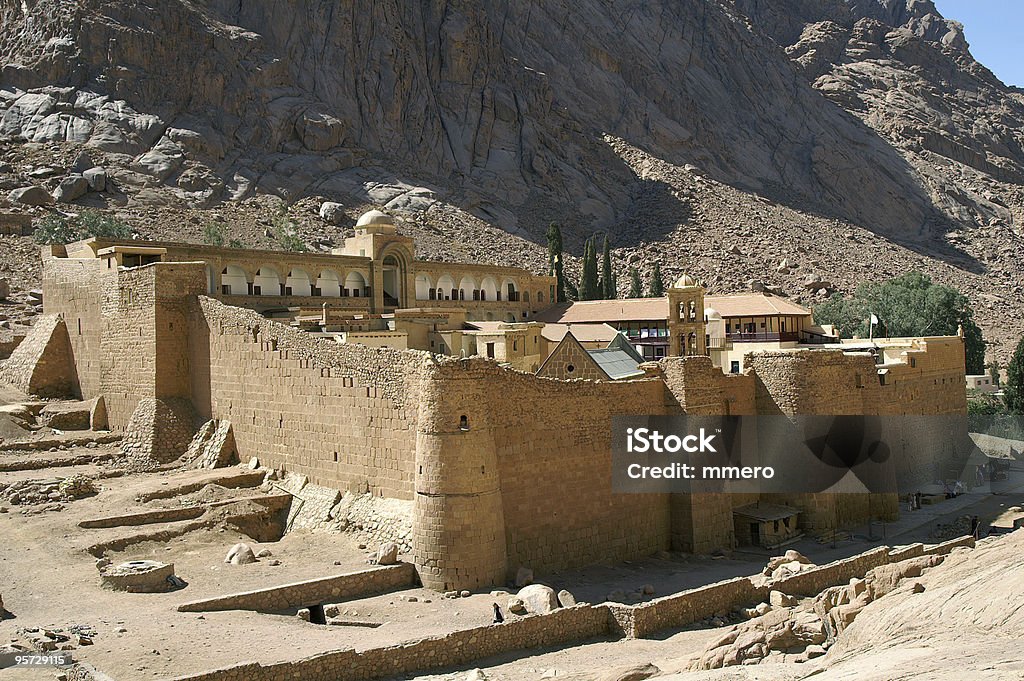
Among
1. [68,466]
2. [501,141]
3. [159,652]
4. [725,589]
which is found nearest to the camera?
[159,652]

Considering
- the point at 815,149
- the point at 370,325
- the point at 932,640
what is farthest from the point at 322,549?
the point at 815,149

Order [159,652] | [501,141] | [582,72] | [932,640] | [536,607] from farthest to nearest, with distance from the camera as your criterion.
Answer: [582,72] < [501,141] < [536,607] < [159,652] < [932,640]

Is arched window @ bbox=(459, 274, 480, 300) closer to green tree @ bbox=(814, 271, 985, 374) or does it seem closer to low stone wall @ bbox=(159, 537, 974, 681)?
green tree @ bbox=(814, 271, 985, 374)

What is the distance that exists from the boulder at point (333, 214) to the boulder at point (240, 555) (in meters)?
51.7

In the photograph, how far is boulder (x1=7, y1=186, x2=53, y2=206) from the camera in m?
58.1

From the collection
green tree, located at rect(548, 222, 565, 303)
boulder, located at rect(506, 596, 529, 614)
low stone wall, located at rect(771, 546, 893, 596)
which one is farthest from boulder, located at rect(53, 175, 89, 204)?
low stone wall, located at rect(771, 546, 893, 596)

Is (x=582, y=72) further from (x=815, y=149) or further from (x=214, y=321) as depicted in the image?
(x=214, y=321)

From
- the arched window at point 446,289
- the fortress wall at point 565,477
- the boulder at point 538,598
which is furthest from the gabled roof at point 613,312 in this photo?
the boulder at point 538,598

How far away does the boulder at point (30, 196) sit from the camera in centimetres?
5812

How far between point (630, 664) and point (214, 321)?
1363 cm

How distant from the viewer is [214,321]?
23094mm

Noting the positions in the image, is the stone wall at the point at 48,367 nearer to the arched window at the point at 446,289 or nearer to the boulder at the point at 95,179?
the arched window at the point at 446,289

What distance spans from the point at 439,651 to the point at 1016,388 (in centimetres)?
3411

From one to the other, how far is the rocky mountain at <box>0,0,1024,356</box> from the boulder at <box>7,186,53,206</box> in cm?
34
